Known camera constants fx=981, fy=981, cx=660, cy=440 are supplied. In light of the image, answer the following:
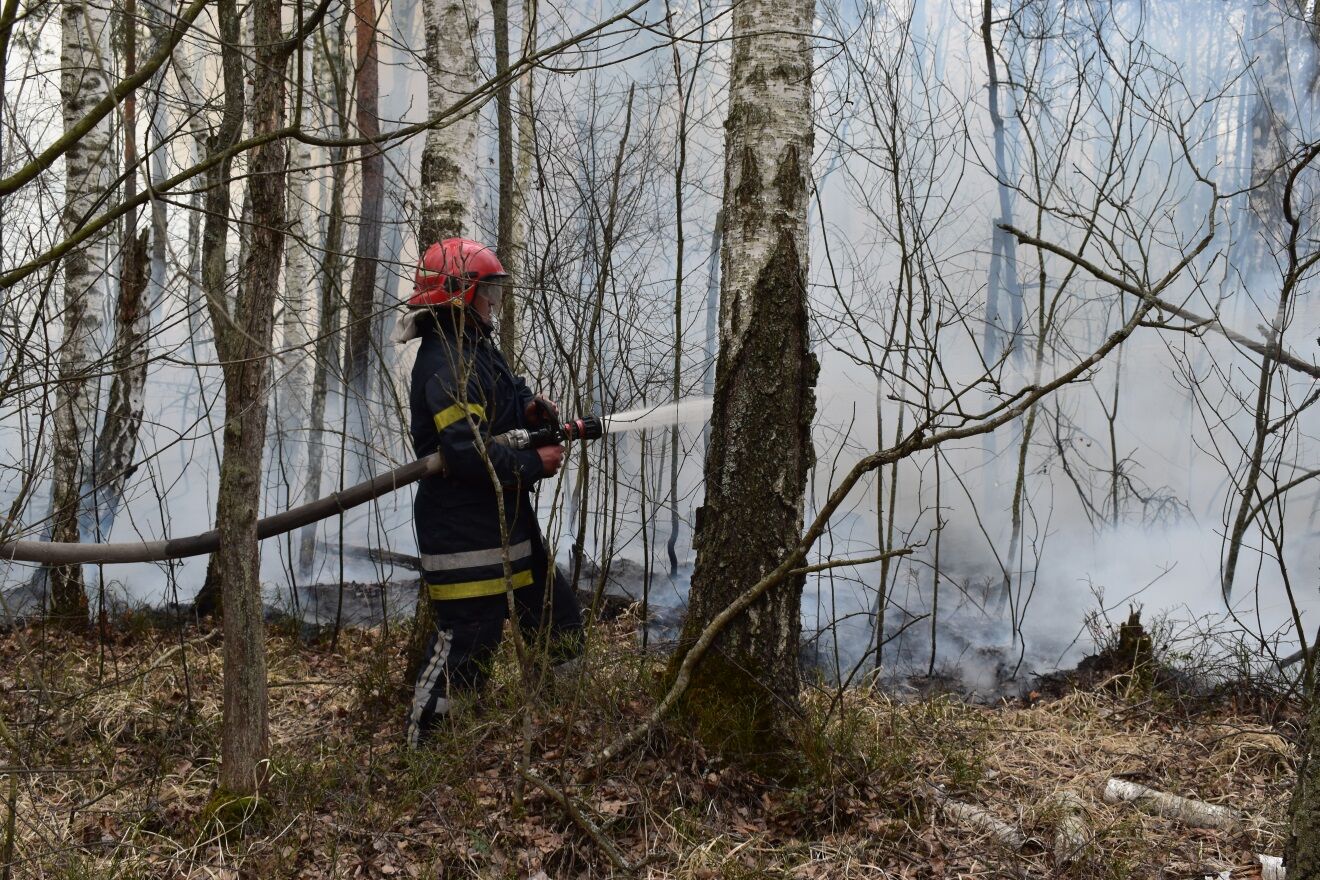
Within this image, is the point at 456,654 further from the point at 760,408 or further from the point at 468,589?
the point at 760,408

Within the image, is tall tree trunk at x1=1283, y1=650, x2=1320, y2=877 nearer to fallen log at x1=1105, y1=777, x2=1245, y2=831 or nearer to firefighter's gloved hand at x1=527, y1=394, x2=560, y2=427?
fallen log at x1=1105, y1=777, x2=1245, y2=831

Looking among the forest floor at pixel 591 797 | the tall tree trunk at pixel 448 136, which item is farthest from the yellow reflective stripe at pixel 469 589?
the tall tree trunk at pixel 448 136

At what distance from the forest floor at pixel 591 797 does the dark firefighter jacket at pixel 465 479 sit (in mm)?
508

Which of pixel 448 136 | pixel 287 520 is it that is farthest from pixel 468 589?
pixel 448 136

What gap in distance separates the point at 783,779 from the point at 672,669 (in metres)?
0.54

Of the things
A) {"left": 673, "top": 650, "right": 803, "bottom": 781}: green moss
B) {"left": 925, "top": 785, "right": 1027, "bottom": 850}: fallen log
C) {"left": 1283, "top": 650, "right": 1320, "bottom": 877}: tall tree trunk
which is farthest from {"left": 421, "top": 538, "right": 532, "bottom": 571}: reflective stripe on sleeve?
{"left": 1283, "top": 650, "right": 1320, "bottom": 877}: tall tree trunk

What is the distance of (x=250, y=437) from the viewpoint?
9.84 ft

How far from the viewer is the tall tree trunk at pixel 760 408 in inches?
135

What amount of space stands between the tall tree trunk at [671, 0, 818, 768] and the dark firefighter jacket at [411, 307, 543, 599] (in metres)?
0.80

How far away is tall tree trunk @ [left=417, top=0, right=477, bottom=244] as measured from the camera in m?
4.79

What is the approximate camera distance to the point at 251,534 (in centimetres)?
304

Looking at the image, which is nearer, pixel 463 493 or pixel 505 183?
pixel 463 493

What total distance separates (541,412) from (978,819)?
219cm

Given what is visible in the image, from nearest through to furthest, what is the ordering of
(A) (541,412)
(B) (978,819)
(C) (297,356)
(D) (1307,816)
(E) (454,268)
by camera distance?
(D) (1307,816) < (B) (978,819) < (E) (454,268) < (A) (541,412) < (C) (297,356)
